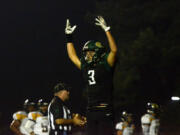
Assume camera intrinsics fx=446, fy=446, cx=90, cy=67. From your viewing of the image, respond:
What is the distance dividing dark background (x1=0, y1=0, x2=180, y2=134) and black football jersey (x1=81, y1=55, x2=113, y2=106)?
63.7ft

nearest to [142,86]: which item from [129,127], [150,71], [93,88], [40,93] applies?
[150,71]

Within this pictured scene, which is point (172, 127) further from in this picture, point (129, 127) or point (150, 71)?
point (129, 127)

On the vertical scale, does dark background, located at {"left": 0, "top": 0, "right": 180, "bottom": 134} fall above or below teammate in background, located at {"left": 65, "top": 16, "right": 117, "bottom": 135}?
above

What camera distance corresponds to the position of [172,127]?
27156 mm

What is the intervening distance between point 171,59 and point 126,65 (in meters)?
2.96

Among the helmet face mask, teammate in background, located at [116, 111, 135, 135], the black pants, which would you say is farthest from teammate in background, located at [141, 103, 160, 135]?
the helmet face mask

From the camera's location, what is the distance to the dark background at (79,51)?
28547 millimetres

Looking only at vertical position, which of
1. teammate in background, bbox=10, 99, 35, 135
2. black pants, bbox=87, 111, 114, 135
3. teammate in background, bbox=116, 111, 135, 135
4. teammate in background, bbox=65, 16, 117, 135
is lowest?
teammate in background, bbox=116, 111, 135, 135

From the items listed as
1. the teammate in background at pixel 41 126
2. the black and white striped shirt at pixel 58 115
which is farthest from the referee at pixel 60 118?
the teammate in background at pixel 41 126

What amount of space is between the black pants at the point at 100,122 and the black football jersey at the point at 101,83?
0.16 m

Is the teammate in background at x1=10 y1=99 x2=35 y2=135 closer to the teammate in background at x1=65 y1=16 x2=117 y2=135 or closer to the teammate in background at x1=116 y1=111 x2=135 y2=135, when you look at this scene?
the teammate in background at x1=116 y1=111 x2=135 y2=135

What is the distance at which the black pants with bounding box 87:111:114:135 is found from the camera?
6.42 metres

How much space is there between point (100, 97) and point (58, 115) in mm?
902

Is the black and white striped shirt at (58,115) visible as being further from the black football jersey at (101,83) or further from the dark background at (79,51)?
the dark background at (79,51)
